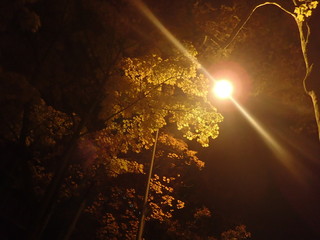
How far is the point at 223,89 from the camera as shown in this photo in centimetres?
812

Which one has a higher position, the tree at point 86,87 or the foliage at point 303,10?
the tree at point 86,87

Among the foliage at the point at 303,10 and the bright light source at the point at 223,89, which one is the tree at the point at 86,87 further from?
the foliage at the point at 303,10

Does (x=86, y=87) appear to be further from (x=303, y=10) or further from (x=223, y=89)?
(x=303, y=10)

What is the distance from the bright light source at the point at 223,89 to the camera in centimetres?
811

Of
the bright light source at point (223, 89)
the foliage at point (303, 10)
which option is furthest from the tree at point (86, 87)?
the foliage at point (303, 10)

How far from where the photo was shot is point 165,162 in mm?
16938

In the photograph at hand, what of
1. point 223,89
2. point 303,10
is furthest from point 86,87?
point 303,10

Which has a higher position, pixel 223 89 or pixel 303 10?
pixel 223 89

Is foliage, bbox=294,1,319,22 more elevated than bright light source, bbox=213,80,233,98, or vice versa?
bright light source, bbox=213,80,233,98

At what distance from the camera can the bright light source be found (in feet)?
26.6

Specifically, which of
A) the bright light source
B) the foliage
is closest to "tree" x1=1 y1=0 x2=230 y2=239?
the bright light source

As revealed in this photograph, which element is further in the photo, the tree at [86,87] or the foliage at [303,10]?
the tree at [86,87]

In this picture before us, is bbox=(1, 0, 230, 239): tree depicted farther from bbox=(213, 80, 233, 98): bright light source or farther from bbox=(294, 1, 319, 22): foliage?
bbox=(294, 1, 319, 22): foliage

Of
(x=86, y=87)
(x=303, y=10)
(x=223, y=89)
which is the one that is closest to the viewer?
(x=303, y=10)
